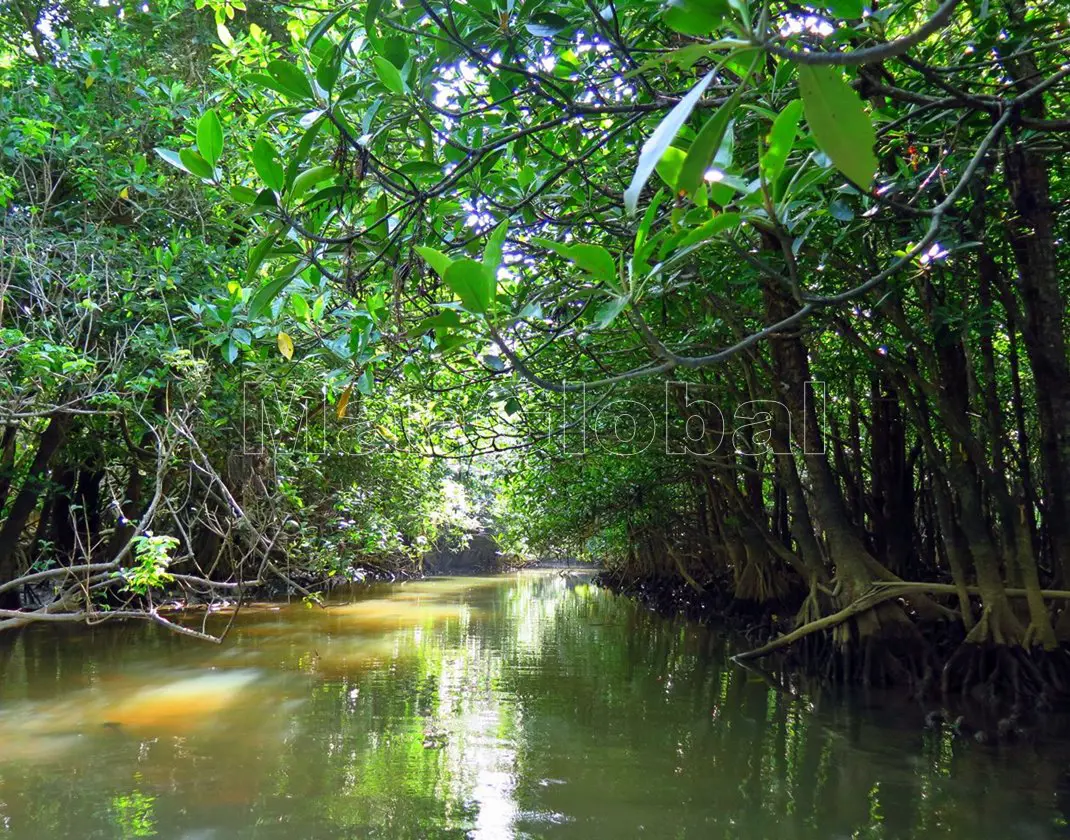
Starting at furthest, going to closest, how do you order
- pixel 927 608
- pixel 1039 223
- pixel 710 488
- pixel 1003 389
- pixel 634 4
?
pixel 710 488 → pixel 1003 389 → pixel 927 608 → pixel 1039 223 → pixel 634 4

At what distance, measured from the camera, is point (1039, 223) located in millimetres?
3562

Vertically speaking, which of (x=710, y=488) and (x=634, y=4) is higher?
(x=634, y=4)

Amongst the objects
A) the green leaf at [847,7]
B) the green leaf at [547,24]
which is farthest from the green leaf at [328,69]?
the green leaf at [847,7]

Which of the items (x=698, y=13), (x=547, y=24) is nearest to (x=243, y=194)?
(x=547, y=24)

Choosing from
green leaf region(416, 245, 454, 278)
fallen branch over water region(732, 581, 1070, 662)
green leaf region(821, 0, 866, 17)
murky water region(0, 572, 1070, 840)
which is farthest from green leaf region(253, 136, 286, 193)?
fallen branch over water region(732, 581, 1070, 662)

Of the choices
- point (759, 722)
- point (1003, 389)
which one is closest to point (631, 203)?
point (759, 722)

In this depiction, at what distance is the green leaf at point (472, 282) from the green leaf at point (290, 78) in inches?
33.3

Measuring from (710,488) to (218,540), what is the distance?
25.8 feet

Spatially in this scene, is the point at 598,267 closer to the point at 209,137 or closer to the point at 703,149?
the point at 703,149

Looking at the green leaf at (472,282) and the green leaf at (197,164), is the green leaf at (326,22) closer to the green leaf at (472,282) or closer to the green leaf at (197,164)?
the green leaf at (197,164)

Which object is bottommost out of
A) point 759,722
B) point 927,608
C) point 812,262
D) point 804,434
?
point 759,722

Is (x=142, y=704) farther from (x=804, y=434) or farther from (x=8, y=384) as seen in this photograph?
(x=804, y=434)

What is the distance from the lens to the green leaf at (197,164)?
166cm

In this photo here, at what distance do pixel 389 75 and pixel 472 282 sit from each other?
0.83m
